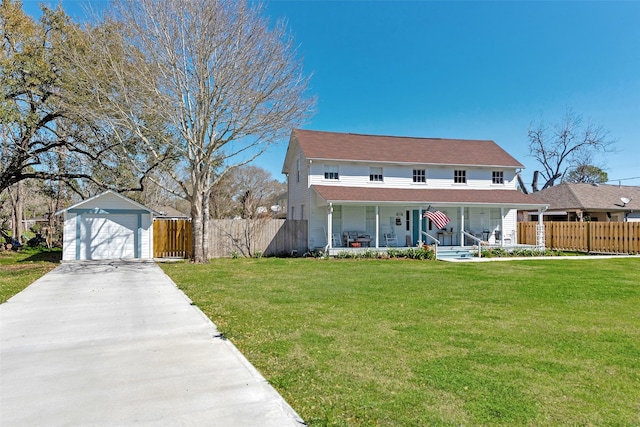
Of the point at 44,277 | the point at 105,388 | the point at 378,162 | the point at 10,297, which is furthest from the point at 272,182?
the point at 105,388

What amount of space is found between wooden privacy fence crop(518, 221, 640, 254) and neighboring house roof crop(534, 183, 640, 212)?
22.3 ft

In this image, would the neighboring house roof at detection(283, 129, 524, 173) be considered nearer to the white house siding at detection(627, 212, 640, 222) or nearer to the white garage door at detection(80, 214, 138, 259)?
the white garage door at detection(80, 214, 138, 259)

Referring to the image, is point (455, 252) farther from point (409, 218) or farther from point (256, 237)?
point (256, 237)

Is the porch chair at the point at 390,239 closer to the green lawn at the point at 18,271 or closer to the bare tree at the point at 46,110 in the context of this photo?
the bare tree at the point at 46,110

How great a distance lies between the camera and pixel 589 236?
2280 cm

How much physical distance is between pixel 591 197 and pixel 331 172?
2161 cm

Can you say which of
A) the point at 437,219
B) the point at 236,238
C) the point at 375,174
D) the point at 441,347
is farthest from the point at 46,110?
the point at 441,347

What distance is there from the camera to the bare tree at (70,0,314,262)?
15430 millimetres

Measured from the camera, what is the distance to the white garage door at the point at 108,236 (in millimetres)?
18375

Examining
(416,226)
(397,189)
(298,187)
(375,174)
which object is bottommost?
(416,226)

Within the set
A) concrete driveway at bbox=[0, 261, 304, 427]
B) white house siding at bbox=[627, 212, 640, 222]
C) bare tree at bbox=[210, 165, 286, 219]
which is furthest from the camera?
bare tree at bbox=[210, 165, 286, 219]

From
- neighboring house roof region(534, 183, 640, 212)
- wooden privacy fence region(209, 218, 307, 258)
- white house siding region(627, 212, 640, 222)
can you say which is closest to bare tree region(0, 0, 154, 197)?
wooden privacy fence region(209, 218, 307, 258)

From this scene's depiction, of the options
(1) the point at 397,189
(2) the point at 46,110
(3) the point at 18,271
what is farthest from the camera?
(1) the point at 397,189

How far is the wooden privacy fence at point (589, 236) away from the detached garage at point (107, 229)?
21421 mm
